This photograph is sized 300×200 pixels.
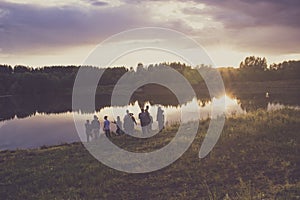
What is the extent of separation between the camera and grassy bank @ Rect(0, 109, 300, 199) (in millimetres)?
10820

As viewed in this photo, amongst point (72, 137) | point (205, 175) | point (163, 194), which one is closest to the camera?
point (163, 194)

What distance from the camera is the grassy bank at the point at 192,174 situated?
1082cm

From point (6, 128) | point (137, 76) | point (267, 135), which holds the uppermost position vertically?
point (137, 76)

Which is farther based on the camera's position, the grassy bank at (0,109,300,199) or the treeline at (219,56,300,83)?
the treeline at (219,56,300,83)

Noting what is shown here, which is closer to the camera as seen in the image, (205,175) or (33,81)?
(205,175)

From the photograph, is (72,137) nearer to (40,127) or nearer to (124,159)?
(40,127)

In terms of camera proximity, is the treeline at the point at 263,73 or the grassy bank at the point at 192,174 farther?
the treeline at the point at 263,73

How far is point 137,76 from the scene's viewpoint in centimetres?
9975

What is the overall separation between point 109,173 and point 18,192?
3.43 metres

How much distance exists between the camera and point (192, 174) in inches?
482

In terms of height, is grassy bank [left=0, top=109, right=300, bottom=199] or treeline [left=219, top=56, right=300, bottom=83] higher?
treeline [left=219, top=56, right=300, bottom=83]

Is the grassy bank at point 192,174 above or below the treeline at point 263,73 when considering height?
below

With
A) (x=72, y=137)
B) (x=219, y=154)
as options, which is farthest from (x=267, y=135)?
(x=72, y=137)

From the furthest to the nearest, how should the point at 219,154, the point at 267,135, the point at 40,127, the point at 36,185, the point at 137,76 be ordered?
the point at 137,76
the point at 40,127
the point at 267,135
the point at 219,154
the point at 36,185
